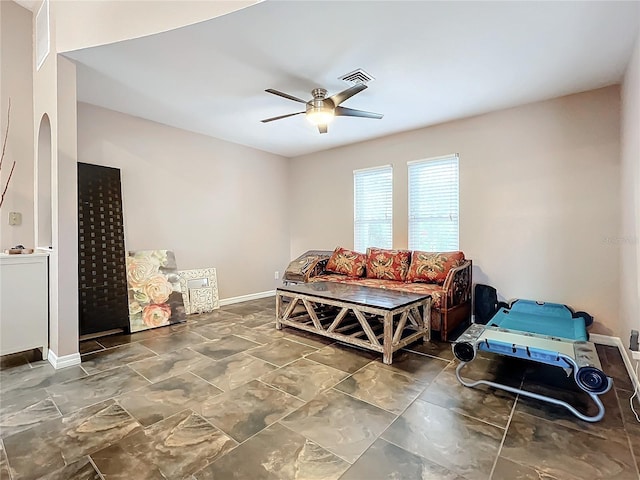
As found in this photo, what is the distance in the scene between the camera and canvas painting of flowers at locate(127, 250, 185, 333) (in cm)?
380

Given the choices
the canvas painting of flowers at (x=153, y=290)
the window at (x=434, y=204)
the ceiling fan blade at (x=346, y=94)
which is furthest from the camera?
the window at (x=434, y=204)

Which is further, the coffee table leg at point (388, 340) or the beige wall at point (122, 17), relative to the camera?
the coffee table leg at point (388, 340)

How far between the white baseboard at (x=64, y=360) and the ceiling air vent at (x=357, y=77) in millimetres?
3473

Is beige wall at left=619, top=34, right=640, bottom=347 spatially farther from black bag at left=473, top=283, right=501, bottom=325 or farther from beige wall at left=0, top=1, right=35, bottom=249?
beige wall at left=0, top=1, right=35, bottom=249

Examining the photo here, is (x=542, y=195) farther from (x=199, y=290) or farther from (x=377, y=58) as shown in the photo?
(x=199, y=290)

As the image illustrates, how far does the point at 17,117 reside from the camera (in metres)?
3.22

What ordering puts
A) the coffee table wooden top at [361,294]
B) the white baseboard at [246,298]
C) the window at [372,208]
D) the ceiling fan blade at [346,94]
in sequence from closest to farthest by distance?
1. the ceiling fan blade at [346,94]
2. the coffee table wooden top at [361,294]
3. the window at [372,208]
4. the white baseboard at [246,298]

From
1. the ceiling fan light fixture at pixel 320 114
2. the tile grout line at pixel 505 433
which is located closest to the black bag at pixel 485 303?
the tile grout line at pixel 505 433

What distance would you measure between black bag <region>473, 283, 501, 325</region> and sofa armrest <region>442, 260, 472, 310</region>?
0.13 m

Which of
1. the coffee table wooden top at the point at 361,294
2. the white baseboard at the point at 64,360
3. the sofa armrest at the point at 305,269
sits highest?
the sofa armrest at the point at 305,269

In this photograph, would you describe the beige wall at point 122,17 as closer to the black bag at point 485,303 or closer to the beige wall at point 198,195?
the beige wall at point 198,195

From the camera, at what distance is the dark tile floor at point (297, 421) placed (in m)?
1.52

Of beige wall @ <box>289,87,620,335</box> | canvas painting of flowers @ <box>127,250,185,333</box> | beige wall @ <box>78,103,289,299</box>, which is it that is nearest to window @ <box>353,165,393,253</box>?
beige wall @ <box>289,87,620,335</box>

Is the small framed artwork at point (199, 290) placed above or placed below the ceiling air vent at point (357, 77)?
below
